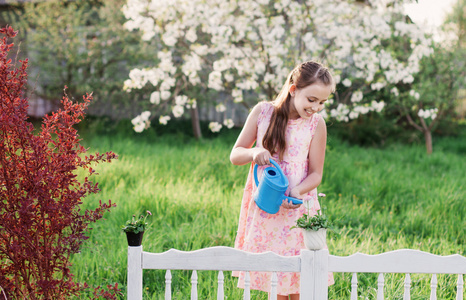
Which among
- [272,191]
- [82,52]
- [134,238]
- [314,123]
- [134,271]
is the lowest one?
[134,271]

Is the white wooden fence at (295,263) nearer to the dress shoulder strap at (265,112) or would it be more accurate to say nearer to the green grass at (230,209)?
the dress shoulder strap at (265,112)

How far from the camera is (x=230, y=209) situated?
407 centimetres

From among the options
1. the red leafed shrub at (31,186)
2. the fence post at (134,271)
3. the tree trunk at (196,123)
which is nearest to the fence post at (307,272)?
the fence post at (134,271)

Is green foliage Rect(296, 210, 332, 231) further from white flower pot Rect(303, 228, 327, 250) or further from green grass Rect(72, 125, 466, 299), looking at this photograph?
green grass Rect(72, 125, 466, 299)

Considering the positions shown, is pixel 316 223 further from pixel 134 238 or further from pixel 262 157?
pixel 134 238

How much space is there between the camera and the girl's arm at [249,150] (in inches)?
78.4

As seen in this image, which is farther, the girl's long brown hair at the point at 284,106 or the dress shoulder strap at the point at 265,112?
the dress shoulder strap at the point at 265,112

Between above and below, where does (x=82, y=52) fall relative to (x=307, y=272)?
above

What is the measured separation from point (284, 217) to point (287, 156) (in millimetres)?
303

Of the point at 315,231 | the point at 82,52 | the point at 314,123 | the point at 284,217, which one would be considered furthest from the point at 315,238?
the point at 82,52

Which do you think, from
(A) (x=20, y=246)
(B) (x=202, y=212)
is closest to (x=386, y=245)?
(B) (x=202, y=212)

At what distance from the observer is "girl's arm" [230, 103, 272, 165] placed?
6.54 feet

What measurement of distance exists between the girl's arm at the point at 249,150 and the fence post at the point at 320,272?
506 millimetres

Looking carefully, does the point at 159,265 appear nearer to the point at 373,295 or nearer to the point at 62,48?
the point at 373,295
